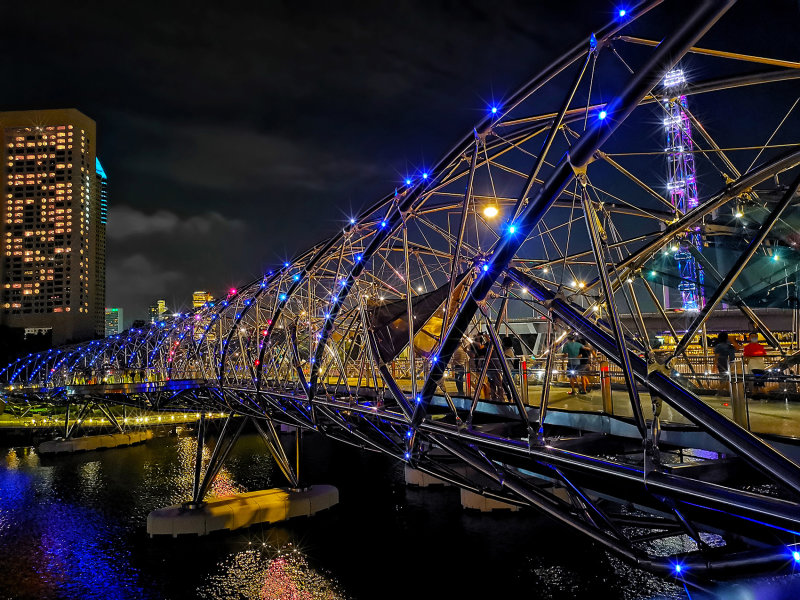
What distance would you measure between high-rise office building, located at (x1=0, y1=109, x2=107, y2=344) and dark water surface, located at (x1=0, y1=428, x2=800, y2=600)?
150266 millimetres

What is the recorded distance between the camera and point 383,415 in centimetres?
1606

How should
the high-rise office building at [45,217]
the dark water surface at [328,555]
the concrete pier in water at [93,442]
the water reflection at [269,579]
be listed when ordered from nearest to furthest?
the water reflection at [269,579] → the dark water surface at [328,555] → the concrete pier in water at [93,442] → the high-rise office building at [45,217]

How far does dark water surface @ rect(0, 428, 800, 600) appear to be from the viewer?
24.6 metres

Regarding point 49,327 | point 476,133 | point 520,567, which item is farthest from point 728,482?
point 49,327

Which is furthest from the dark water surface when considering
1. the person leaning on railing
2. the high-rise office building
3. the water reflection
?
the high-rise office building

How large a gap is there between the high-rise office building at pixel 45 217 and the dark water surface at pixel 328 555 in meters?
150

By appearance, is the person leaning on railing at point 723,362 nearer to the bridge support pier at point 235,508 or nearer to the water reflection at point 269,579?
the water reflection at point 269,579

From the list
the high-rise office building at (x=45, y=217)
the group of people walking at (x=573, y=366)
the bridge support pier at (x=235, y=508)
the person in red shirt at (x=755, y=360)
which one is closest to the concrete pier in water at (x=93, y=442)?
the bridge support pier at (x=235, y=508)

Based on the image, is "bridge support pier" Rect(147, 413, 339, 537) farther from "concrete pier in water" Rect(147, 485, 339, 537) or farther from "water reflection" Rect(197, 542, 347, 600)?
"water reflection" Rect(197, 542, 347, 600)

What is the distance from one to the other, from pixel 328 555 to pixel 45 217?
187 m

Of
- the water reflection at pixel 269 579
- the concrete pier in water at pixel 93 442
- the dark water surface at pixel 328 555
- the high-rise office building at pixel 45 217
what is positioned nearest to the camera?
the water reflection at pixel 269 579

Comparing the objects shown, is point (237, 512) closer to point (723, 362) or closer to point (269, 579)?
point (269, 579)

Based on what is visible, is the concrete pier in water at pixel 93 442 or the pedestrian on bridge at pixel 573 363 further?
the concrete pier in water at pixel 93 442

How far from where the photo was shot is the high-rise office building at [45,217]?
17212cm
